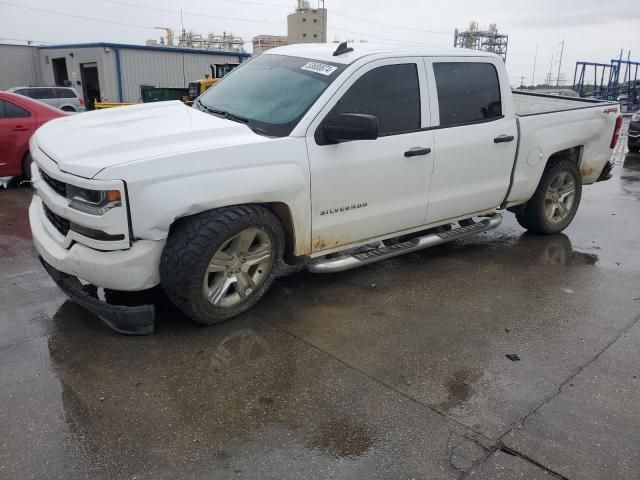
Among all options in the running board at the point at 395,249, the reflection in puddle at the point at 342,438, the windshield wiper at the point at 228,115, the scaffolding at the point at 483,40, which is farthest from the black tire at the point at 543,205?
the scaffolding at the point at 483,40

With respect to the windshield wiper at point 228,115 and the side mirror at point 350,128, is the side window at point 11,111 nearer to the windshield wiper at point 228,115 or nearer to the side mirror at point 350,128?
the windshield wiper at point 228,115

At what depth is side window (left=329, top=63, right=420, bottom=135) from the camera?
4090mm

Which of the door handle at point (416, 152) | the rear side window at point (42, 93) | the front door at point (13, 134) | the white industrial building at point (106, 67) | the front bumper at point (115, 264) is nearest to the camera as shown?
the front bumper at point (115, 264)

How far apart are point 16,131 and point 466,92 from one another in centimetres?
645

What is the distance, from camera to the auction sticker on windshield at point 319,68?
4121 mm

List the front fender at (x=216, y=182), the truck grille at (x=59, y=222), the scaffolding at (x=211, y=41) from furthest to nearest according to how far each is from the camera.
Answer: the scaffolding at (x=211, y=41) < the truck grille at (x=59, y=222) < the front fender at (x=216, y=182)

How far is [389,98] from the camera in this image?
4.27 m

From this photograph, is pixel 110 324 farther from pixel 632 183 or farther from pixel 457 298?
pixel 632 183

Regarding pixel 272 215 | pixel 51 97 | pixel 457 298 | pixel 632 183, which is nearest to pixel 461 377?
pixel 457 298

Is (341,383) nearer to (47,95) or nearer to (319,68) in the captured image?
(319,68)

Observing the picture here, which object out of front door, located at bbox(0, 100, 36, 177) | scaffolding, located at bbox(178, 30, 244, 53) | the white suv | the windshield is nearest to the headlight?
the windshield

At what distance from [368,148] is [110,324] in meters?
2.20

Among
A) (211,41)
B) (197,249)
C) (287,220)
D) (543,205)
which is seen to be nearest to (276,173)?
(287,220)

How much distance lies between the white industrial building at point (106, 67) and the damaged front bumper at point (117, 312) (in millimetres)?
29379
